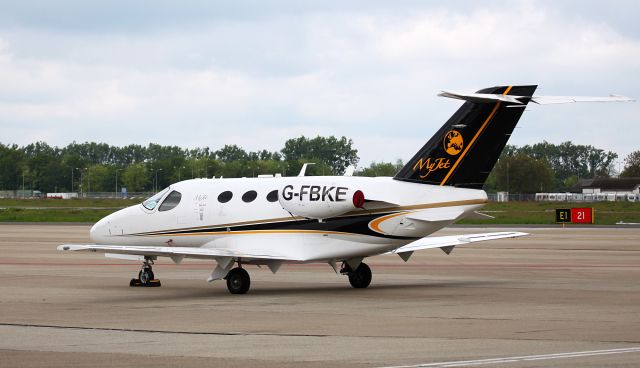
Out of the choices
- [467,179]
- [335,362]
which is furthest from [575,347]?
[467,179]

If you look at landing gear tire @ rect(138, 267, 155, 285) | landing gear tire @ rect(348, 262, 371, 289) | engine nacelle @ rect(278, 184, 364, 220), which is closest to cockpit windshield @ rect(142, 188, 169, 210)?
landing gear tire @ rect(138, 267, 155, 285)

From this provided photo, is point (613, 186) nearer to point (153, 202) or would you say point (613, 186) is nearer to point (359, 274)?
point (359, 274)

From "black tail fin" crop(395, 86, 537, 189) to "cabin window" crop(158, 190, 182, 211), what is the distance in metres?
6.85

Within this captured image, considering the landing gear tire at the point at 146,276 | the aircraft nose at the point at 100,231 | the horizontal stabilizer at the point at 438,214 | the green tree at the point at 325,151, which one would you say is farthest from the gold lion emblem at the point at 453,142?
the green tree at the point at 325,151

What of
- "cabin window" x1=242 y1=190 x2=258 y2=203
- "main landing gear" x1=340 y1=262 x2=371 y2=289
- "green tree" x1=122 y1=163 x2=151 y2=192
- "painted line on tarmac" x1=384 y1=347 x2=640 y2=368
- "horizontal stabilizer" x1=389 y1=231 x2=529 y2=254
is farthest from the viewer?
"green tree" x1=122 y1=163 x2=151 y2=192

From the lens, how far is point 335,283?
29.5m

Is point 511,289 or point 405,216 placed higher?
point 405,216

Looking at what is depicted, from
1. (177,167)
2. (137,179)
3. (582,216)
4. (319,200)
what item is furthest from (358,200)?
(137,179)

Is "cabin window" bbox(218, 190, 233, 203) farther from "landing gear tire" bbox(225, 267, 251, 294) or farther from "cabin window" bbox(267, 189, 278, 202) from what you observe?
"landing gear tire" bbox(225, 267, 251, 294)

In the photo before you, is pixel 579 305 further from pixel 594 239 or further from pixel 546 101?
pixel 594 239

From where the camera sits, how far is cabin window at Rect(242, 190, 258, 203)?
89.3ft

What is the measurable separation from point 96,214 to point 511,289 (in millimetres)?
65814

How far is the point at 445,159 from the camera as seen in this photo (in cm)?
2517

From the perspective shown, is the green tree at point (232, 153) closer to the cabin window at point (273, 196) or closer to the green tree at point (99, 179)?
the green tree at point (99, 179)
